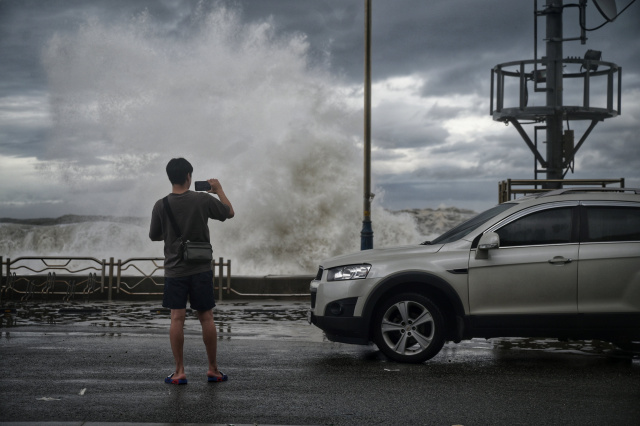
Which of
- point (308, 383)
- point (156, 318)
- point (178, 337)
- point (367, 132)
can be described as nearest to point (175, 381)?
point (178, 337)

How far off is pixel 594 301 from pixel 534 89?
21.3 metres

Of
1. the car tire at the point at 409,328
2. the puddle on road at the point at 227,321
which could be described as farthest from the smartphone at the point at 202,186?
the puddle on road at the point at 227,321

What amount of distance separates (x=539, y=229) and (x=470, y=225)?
2.75 feet

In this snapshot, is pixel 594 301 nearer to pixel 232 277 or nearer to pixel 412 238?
pixel 232 277

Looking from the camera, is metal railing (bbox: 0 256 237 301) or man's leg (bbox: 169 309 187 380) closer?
man's leg (bbox: 169 309 187 380)

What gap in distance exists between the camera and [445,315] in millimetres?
8609

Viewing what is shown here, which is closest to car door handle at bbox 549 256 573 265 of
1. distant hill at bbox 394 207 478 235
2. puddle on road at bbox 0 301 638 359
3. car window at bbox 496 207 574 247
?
car window at bbox 496 207 574 247

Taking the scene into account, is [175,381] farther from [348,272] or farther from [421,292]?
[421,292]

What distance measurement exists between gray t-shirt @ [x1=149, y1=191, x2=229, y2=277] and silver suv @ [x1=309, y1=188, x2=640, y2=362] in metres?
1.96

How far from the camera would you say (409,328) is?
8570 millimetres

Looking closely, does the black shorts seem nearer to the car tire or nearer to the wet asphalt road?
the wet asphalt road

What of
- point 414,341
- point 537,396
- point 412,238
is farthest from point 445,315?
point 412,238

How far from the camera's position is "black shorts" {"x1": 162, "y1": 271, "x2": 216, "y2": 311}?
7.22 meters

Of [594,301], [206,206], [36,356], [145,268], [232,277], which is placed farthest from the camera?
[145,268]
